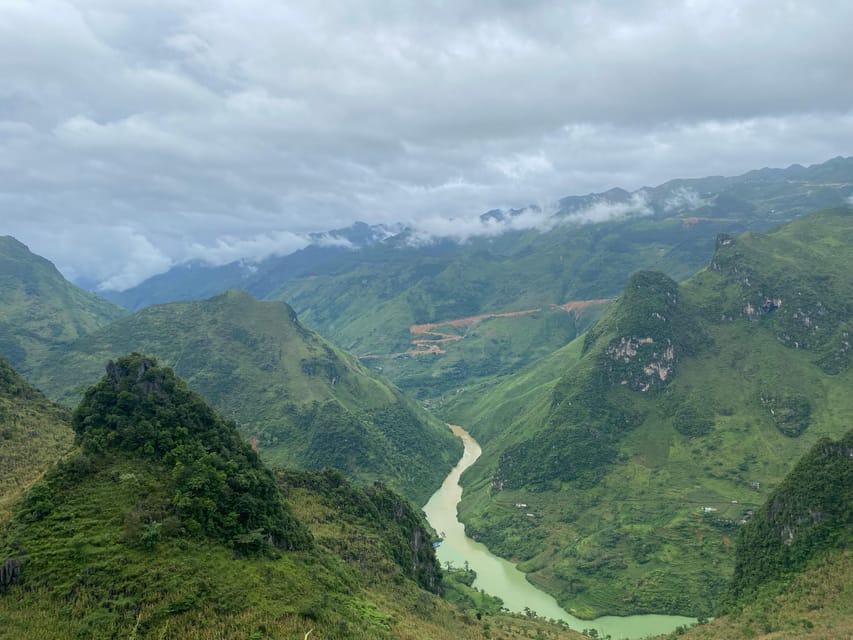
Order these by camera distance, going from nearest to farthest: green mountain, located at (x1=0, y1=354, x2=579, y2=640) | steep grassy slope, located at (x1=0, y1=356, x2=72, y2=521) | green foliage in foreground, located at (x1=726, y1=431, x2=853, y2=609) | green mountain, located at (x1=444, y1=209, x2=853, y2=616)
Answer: green mountain, located at (x1=0, y1=354, x2=579, y2=640), steep grassy slope, located at (x1=0, y1=356, x2=72, y2=521), green foliage in foreground, located at (x1=726, y1=431, x2=853, y2=609), green mountain, located at (x1=444, y1=209, x2=853, y2=616)

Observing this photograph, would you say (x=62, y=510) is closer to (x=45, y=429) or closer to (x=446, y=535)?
(x=45, y=429)

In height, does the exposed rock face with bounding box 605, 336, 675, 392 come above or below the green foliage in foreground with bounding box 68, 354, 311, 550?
below

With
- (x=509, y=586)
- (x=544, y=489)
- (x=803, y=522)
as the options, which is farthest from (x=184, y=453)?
(x=544, y=489)

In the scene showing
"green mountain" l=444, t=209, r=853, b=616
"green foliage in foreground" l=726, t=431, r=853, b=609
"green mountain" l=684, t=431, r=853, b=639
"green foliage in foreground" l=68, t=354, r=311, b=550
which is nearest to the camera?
"green foliage in foreground" l=68, t=354, r=311, b=550

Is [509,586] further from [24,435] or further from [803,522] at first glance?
[24,435]

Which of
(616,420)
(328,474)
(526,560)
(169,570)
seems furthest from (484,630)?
(616,420)

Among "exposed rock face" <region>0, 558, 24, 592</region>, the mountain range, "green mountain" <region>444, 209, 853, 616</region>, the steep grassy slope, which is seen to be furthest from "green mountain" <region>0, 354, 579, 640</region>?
"green mountain" <region>444, 209, 853, 616</region>

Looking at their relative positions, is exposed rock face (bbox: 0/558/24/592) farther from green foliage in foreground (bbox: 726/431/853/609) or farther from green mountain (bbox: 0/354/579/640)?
green foliage in foreground (bbox: 726/431/853/609)
